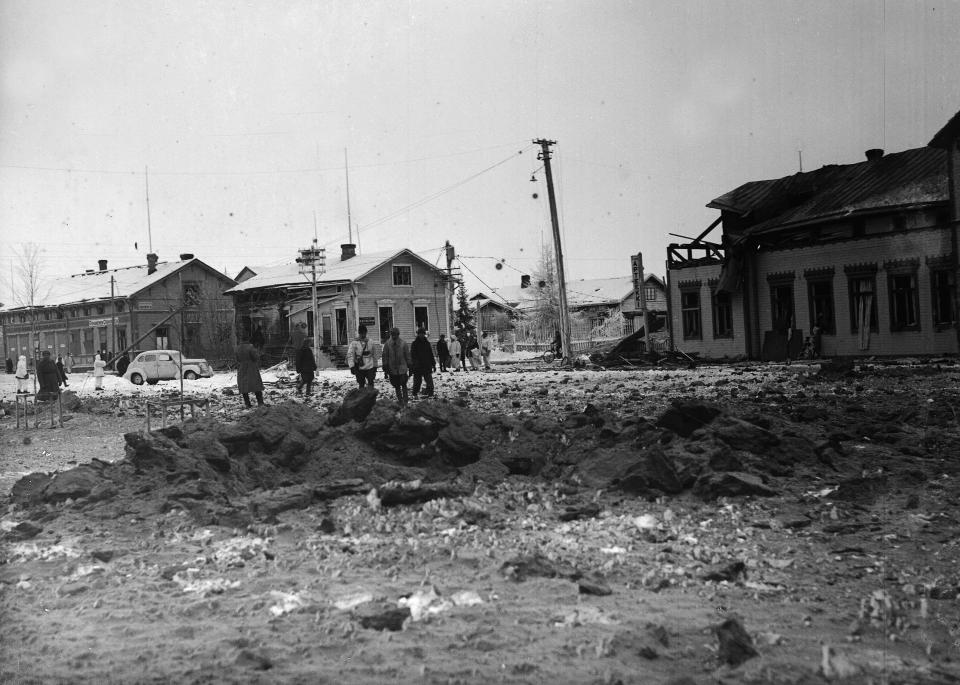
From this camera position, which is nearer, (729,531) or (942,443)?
(729,531)

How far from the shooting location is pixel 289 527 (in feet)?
26.9

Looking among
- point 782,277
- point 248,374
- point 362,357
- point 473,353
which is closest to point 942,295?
point 782,277

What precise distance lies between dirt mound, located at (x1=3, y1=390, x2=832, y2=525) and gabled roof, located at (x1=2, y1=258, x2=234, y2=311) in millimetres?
51866

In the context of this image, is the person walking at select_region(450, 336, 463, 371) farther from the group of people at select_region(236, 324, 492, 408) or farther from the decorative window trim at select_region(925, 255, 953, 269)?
the decorative window trim at select_region(925, 255, 953, 269)

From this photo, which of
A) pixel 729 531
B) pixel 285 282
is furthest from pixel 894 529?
pixel 285 282

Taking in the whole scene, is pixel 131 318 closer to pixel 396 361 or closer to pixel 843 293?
pixel 843 293

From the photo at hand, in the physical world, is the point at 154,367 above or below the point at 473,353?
above

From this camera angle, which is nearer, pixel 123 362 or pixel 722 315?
pixel 722 315

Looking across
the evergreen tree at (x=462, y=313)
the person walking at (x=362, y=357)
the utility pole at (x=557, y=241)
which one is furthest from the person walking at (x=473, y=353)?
the evergreen tree at (x=462, y=313)

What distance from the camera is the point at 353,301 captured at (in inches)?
1966

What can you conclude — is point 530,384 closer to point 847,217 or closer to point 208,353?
point 847,217

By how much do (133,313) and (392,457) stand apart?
2116 inches

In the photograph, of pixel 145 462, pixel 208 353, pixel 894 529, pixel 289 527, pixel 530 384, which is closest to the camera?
pixel 894 529

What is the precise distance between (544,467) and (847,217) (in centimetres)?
2306
